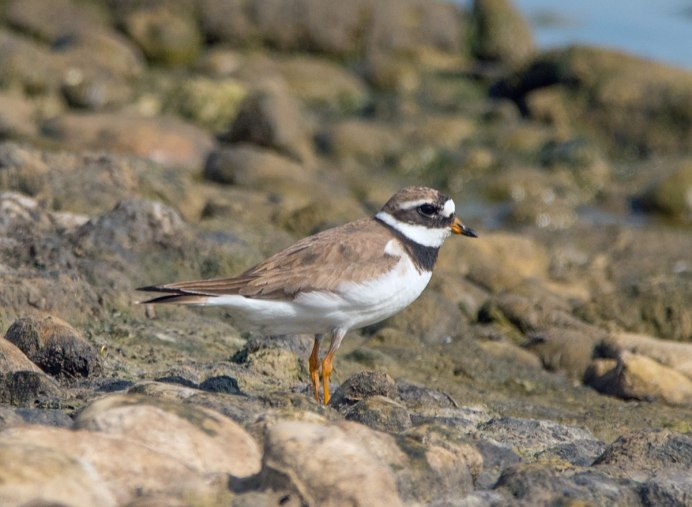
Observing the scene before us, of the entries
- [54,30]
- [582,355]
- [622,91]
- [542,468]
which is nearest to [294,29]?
[54,30]

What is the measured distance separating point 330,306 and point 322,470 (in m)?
2.04

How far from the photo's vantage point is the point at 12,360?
5.85 m

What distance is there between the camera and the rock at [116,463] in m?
4.06

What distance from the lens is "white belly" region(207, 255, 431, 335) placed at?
6133mm

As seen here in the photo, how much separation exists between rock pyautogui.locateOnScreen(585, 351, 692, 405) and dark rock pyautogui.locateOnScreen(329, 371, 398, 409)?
99.9 inches

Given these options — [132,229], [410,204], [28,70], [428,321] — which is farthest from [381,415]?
[28,70]

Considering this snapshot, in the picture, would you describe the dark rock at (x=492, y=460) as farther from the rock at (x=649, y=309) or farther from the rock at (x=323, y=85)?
the rock at (x=323, y=85)

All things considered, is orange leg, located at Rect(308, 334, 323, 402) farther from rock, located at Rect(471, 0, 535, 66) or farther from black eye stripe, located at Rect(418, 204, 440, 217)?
rock, located at Rect(471, 0, 535, 66)

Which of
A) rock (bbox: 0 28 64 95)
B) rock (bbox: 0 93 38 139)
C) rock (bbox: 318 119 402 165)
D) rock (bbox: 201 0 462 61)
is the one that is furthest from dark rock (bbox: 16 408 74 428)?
rock (bbox: 201 0 462 61)

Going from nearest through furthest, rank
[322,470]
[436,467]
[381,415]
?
[322,470] < [436,467] < [381,415]

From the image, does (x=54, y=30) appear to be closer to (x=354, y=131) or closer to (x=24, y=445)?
(x=354, y=131)

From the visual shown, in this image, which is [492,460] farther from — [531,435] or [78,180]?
[78,180]

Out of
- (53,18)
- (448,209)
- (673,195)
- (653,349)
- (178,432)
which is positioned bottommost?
(673,195)

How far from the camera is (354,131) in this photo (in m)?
17.6
